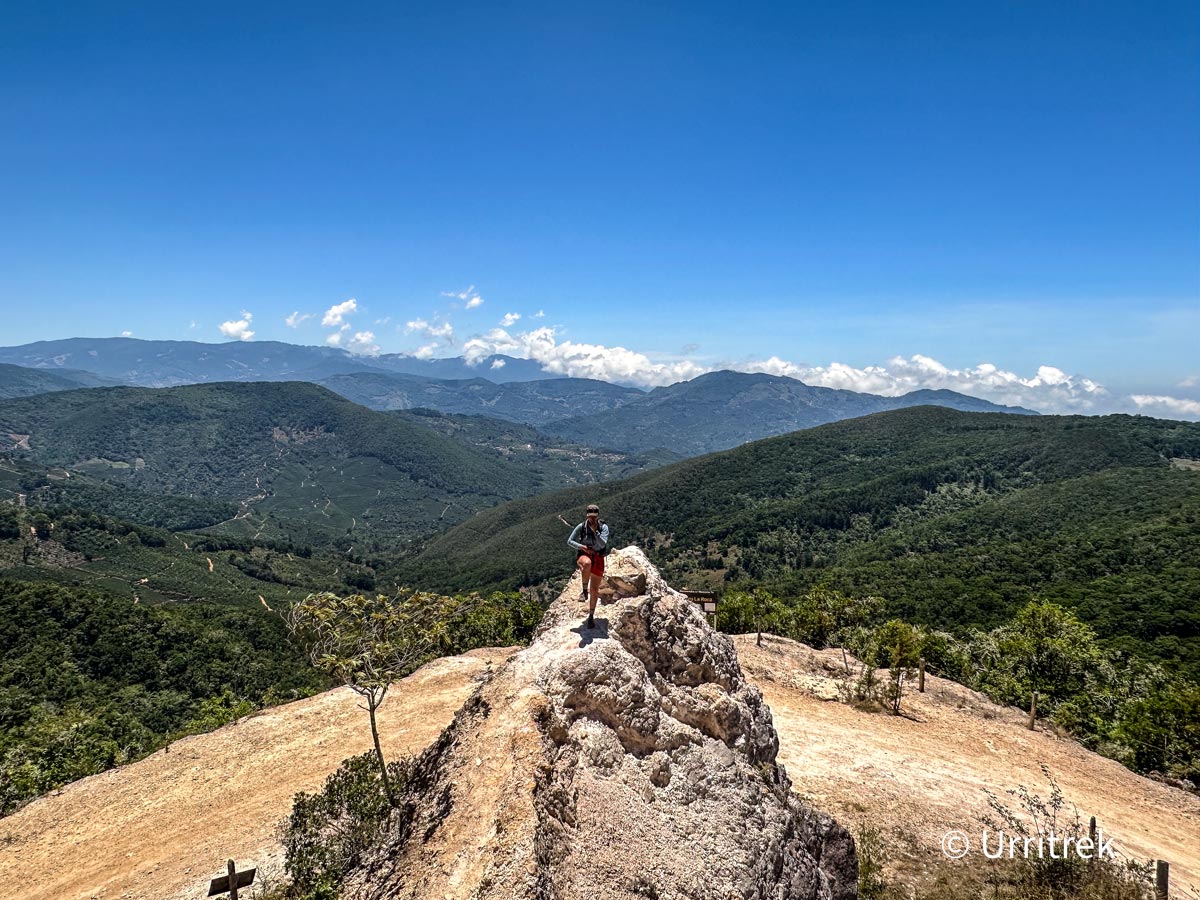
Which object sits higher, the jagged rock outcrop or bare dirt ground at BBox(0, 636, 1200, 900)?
the jagged rock outcrop

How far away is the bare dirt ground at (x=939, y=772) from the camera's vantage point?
1573cm

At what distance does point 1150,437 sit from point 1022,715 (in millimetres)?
192366

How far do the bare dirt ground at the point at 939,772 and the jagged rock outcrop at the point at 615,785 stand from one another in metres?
6.58

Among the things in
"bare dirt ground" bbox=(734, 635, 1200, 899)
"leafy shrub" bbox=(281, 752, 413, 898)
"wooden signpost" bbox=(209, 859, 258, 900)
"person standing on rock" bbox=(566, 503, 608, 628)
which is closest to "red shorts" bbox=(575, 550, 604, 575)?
"person standing on rock" bbox=(566, 503, 608, 628)

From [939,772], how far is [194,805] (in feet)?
79.2

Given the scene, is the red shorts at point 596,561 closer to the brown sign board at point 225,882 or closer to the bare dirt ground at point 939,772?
the brown sign board at point 225,882

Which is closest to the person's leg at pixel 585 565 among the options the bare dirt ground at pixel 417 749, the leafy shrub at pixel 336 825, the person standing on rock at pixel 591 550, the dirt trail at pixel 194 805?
the person standing on rock at pixel 591 550

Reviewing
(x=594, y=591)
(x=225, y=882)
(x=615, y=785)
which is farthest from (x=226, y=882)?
(x=594, y=591)

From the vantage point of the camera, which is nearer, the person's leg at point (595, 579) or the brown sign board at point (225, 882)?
the person's leg at point (595, 579)

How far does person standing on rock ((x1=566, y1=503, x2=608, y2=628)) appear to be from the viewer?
9.12 meters

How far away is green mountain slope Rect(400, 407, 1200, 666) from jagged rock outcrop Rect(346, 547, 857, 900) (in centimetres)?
6175

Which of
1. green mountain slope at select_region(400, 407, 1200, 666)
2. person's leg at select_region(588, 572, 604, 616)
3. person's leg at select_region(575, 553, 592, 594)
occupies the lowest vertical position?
green mountain slope at select_region(400, 407, 1200, 666)

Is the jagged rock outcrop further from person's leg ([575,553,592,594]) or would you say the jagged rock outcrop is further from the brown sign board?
the brown sign board

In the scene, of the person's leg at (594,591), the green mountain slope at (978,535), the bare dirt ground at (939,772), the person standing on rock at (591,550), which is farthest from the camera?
the green mountain slope at (978,535)
